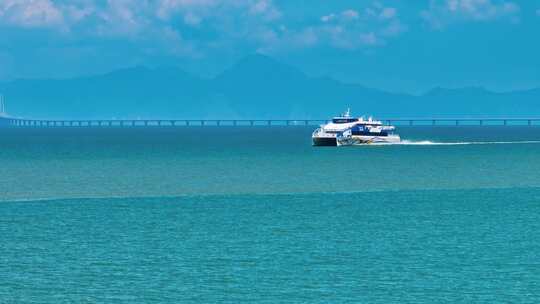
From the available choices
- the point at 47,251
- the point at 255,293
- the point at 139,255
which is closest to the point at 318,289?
the point at 255,293

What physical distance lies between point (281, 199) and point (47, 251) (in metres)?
25.4

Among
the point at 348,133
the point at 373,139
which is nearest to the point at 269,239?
the point at 348,133

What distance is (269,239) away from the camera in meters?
44.8

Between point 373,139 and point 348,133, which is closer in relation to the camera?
point 348,133

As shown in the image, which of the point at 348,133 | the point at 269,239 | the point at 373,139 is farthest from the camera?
the point at 373,139

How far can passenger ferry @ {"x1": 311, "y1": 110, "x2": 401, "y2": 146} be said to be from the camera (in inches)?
6078

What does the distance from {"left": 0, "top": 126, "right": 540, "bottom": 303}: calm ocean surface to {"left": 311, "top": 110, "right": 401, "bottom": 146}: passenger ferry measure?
66.9 m

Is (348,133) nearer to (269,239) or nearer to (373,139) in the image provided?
(373,139)

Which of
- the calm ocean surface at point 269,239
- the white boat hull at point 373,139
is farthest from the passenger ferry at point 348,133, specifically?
the calm ocean surface at point 269,239

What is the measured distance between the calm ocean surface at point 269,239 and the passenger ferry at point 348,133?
66.9 meters

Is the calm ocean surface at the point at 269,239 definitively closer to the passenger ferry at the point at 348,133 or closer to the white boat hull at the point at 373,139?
the passenger ferry at the point at 348,133

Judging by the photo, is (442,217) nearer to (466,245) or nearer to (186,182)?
(466,245)

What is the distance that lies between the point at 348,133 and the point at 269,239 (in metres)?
112

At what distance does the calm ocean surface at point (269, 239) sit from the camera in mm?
33875
